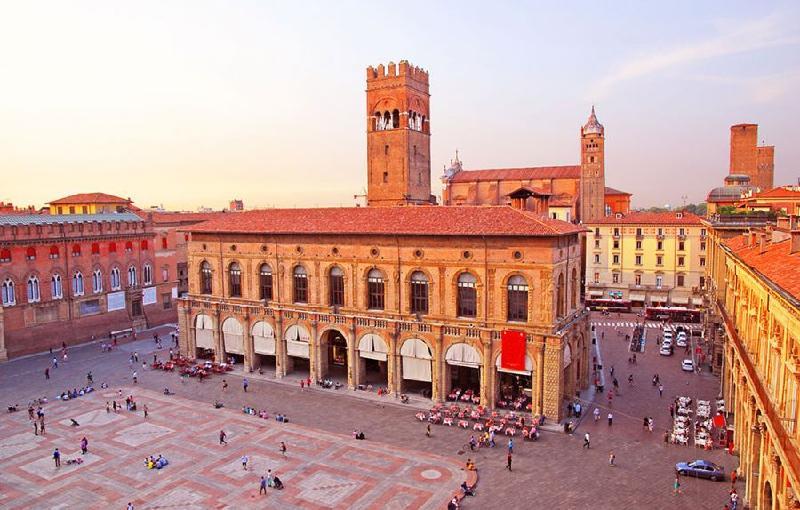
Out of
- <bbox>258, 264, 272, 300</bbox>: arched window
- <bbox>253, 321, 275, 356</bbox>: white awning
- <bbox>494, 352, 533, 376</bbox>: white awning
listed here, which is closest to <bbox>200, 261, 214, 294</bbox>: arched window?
<bbox>258, 264, 272, 300</bbox>: arched window

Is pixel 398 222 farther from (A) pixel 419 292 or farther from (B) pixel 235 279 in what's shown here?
(B) pixel 235 279

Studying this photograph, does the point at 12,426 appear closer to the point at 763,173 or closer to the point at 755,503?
the point at 755,503

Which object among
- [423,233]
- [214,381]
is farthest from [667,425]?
[214,381]

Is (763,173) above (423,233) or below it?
above

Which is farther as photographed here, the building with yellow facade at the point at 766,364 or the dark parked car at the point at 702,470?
the dark parked car at the point at 702,470

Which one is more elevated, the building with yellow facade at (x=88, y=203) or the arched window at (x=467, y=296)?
the building with yellow facade at (x=88, y=203)

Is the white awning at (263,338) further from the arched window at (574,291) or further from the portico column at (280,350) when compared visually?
the arched window at (574,291)

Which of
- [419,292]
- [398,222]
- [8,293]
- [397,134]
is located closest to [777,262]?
[419,292]

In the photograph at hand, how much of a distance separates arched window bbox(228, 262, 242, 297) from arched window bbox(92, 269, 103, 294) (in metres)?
21.3

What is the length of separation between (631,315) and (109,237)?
6232 cm

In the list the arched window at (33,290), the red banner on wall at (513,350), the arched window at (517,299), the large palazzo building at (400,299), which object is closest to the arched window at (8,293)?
the arched window at (33,290)

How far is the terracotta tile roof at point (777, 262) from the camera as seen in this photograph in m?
21.2

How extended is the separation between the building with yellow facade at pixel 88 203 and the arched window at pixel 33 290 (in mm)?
→ 27579

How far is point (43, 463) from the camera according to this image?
33312 mm
